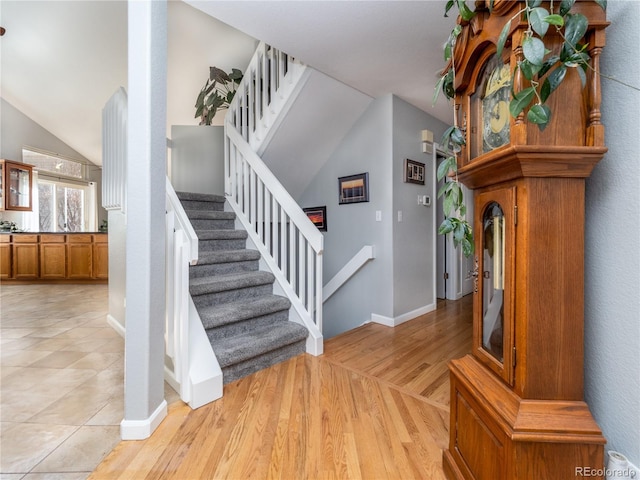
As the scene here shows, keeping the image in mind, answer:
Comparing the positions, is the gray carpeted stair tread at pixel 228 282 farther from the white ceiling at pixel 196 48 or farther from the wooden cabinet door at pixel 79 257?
the wooden cabinet door at pixel 79 257

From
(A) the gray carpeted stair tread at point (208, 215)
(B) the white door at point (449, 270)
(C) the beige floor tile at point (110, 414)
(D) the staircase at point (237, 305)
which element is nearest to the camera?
(C) the beige floor tile at point (110, 414)

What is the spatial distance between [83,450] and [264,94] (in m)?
2.92

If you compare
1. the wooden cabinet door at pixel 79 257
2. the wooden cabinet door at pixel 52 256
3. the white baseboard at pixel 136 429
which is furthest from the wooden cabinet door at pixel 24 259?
the white baseboard at pixel 136 429

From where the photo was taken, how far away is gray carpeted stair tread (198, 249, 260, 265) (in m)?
2.38

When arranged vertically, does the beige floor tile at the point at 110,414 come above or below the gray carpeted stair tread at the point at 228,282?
below

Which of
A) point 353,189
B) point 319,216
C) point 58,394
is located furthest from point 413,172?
point 58,394

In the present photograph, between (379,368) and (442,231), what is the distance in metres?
1.33

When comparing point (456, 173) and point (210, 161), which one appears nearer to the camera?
point (456, 173)

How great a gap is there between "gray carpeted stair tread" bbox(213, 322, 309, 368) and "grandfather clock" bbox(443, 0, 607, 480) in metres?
1.39

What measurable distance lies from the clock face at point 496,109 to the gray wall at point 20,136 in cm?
740

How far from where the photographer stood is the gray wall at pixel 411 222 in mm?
3076

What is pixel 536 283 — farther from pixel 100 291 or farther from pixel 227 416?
pixel 100 291

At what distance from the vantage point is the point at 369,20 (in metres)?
1.94

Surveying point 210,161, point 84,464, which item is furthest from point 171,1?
point 84,464
